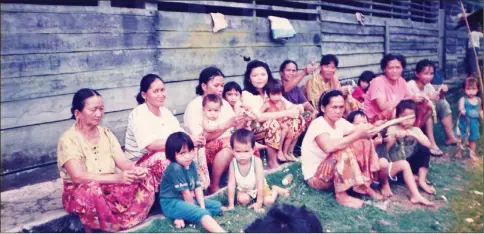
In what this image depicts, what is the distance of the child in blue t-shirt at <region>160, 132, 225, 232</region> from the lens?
323 cm

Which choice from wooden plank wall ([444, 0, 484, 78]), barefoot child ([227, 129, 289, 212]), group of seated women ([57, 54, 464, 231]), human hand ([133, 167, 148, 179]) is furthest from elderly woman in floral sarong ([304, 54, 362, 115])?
wooden plank wall ([444, 0, 484, 78])

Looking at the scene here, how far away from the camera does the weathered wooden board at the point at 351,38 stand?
25.7 ft

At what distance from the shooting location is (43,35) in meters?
4.00

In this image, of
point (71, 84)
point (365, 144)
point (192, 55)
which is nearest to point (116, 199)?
point (71, 84)

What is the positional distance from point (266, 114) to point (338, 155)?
1126 mm

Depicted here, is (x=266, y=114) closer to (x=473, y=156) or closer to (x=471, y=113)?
(x=473, y=156)

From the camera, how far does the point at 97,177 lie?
312 centimetres

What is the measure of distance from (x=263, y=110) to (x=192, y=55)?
52.4 inches

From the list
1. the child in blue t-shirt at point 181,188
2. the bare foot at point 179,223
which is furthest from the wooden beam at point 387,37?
the bare foot at point 179,223

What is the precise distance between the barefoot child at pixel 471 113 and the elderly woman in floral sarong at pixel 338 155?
→ 8.06 ft

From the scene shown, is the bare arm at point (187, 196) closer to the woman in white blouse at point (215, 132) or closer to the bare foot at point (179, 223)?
the bare foot at point (179, 223)

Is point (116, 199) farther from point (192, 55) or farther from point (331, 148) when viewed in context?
point (192, 55)

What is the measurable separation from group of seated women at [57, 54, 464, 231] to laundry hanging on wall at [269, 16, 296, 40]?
3.61 feet

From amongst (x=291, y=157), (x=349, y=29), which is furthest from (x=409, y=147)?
(x=349, y=29)
